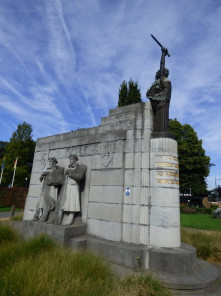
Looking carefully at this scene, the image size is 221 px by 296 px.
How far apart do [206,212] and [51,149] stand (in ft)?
96.3

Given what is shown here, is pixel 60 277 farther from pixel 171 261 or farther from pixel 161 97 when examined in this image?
pixel 161 97

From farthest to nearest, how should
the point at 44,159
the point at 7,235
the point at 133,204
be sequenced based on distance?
the point at 44,159, the point at 133,204, the point at 7,235

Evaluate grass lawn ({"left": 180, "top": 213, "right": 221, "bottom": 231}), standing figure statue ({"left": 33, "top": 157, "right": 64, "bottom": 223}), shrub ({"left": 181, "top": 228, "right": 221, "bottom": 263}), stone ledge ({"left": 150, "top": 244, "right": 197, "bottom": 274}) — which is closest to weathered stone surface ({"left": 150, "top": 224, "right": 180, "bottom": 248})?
stone ledge ({"left": 150, "top": 244, "right": 197, "bottom": 274})

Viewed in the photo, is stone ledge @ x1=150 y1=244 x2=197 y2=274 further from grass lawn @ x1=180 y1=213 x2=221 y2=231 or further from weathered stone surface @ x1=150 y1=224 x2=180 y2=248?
grass lawn @ x1=180 y1=213 x2=221 y2=231

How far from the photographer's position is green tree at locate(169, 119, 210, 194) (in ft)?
109

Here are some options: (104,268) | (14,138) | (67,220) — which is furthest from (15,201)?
(104,268)

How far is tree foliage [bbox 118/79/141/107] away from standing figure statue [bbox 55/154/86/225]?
21400 millimetres

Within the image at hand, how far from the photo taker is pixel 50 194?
27.6ft

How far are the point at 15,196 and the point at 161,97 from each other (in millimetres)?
24036

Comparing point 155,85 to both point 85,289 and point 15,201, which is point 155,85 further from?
point 15,201

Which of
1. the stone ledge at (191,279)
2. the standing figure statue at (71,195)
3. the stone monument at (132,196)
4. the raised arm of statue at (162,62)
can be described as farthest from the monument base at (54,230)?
the raised arm of statue at (162,62)

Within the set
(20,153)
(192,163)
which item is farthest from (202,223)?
(20,153)

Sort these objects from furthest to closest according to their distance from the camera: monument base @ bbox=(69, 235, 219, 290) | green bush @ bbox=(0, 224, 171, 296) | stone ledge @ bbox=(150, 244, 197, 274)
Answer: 1. stone ledge @ bbox=(150, 244, 197, 274)
2. monument base @ bbox=(69, 235, 219, 290)
3. green bush @ bbox=(0, 224, 171, 296)

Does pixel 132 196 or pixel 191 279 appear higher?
pixel 132 196
